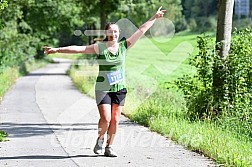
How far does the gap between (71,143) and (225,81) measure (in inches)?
153

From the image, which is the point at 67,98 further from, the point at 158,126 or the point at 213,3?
the point at 213,3

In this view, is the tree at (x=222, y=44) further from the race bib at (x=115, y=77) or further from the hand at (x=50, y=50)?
the hand at (x=50, y=50)

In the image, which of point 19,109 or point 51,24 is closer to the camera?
point 19,109

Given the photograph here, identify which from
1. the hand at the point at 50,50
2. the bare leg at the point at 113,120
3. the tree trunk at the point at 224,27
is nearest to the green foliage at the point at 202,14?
the tree trunk at the point at 224,27

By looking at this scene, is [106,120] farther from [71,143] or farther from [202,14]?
[202,14]

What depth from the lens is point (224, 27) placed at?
12.5 m

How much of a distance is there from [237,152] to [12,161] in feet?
11.2

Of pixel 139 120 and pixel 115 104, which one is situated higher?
pixel 115 104

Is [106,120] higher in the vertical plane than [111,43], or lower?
lower

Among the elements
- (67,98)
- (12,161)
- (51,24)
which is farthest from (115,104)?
(51,24)

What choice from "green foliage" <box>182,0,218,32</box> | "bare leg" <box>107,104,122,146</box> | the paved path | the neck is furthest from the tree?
"green foliage" <box>182,0,218,32</box>

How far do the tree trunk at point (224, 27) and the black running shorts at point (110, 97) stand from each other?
4.29m

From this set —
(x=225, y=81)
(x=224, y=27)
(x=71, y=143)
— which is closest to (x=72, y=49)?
(x=71, y=143)

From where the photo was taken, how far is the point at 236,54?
12.1 metres
